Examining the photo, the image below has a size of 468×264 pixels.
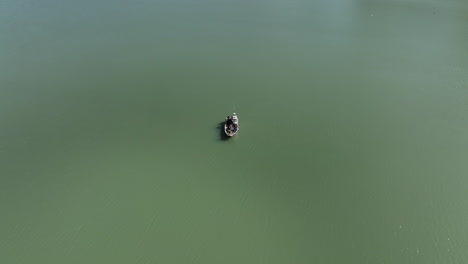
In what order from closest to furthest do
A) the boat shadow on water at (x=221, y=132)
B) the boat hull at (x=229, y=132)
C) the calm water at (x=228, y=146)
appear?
the calm water at (x=228, y=146) < the boat hull at (x=229, y=132) < the boat shadow on water at (x=221, y=132)

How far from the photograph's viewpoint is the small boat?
8.95m

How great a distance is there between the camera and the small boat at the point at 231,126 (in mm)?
8953

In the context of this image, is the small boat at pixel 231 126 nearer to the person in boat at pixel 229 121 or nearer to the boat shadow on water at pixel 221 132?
the person in boat at pixel 229 121

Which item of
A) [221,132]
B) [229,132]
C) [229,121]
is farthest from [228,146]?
[229,121]

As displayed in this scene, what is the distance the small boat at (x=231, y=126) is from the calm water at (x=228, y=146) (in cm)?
24

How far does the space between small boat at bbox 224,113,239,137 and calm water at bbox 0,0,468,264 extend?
24cm

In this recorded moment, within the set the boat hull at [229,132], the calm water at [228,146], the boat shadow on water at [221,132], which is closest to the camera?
the calm water at [228,146]

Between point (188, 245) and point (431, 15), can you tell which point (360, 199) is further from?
point (431, 15)

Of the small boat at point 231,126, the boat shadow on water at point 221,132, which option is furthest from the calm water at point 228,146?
the small boat at point 231,126

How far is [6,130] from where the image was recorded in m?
9.17

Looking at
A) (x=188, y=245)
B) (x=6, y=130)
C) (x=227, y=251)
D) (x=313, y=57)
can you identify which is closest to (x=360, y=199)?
(x=227, y=251)

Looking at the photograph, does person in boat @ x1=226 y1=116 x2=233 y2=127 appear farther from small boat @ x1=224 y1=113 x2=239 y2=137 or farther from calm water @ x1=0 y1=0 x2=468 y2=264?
calm water @ x1=0 y1=0 x2=468 y2=264

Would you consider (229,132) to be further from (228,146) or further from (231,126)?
(228,146)

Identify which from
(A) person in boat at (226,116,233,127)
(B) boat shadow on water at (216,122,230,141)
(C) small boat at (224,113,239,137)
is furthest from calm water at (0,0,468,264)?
(A) person in boat at (226,116,233,127)
